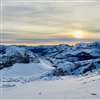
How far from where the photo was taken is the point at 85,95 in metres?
13.2

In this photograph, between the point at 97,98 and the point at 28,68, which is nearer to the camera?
the point at 97,98

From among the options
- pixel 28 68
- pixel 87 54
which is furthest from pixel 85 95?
pixel 87 54

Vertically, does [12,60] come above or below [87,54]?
above

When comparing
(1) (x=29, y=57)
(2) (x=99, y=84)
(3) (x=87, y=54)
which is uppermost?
(2) (x=99, y=84)

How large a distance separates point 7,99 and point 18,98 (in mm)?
596

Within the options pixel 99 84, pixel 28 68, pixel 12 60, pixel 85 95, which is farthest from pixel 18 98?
pixel 12 60

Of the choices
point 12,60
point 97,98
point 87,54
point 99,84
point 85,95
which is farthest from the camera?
point 87,54

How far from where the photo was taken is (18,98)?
13258mm

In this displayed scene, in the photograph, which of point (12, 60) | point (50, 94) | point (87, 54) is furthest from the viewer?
point (87, 54)

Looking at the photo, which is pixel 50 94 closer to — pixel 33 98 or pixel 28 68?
pixel 33 98

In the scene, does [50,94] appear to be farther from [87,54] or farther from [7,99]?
[87,54]

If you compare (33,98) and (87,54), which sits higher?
(33,98)

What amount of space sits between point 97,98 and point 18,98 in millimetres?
3572

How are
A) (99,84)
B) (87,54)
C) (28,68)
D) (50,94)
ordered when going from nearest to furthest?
(50,94) < (99,84) < (28,68) < (87,54)
